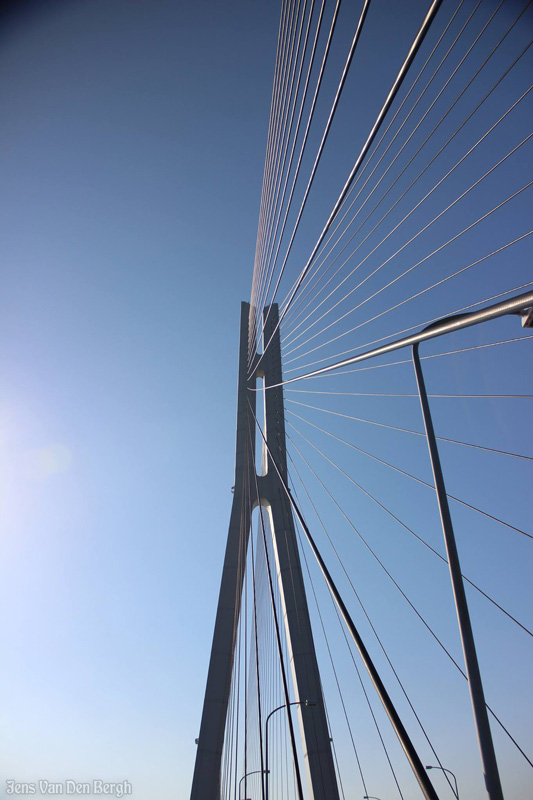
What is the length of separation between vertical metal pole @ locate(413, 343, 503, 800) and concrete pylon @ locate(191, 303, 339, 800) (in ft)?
27.0

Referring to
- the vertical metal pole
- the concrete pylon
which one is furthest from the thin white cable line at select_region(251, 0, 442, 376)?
the concrete pylon

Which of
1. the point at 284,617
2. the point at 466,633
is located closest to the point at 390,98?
the point at 466,633

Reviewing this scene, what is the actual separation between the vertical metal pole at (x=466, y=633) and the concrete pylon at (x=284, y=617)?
8227 millimetres

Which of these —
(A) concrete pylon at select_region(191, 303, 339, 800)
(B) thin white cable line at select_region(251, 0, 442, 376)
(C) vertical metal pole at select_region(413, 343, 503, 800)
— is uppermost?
(B) thin white cable line at select_region(251, 0, 442, 376)

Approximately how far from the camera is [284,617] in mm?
10484

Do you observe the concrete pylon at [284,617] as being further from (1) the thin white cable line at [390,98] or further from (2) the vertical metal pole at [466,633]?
(2) the vertical metal pole at [466,633]

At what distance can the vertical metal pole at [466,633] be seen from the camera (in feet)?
5.25

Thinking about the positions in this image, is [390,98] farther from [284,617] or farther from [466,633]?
[284,617]

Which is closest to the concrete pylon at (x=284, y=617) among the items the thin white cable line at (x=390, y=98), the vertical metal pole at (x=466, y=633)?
the thin white cable line at (x=390, y=98)

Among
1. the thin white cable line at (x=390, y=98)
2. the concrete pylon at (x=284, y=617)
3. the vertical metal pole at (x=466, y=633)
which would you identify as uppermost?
the thin white cable line at (x=390, y=98)

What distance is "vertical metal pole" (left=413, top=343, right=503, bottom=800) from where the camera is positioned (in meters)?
1.60

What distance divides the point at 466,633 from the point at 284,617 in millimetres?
9431

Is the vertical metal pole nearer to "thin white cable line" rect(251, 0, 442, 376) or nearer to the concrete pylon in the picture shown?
"thin white cable line" rect(251, 0, 442, 376)

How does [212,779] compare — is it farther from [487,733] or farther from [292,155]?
[292,155]
